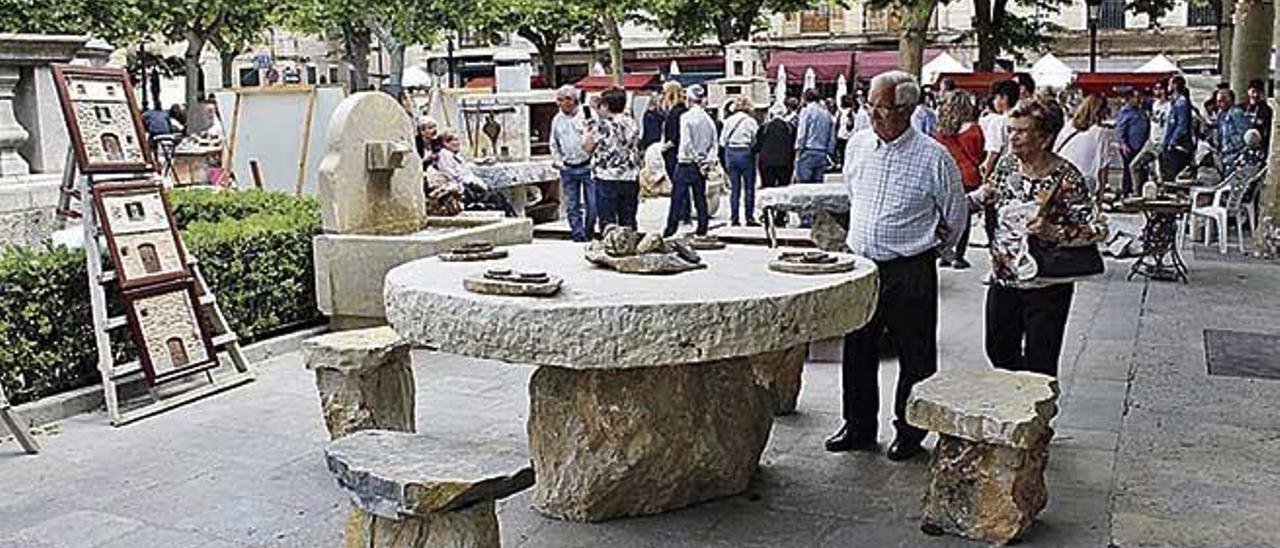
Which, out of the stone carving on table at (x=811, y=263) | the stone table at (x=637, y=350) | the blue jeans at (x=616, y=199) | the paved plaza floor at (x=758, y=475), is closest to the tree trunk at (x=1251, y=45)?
the blue jeans at (x=616, y=199)

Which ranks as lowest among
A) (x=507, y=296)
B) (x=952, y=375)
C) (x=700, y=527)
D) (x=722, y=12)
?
(x=700, y=527)

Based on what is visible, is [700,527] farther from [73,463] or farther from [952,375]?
[73,463]

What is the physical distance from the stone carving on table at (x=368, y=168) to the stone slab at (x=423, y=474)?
13.2 ft

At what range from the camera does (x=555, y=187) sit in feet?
45.6

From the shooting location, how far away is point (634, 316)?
3.87m

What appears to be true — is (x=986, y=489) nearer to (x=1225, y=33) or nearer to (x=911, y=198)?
(x=911, y=198)

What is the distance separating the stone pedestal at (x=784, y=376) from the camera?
5.70 meters

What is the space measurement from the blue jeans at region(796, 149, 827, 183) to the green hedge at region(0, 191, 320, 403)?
20.4 feet

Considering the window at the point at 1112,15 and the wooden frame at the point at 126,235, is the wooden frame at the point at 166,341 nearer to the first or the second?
the wooden frame at the point at 126,235

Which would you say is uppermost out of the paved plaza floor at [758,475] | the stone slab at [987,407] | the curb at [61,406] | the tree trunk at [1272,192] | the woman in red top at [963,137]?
the woman in red top at [963,137]

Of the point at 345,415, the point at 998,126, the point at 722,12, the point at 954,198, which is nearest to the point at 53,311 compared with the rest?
the point at 345,415

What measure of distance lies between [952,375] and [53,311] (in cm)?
414

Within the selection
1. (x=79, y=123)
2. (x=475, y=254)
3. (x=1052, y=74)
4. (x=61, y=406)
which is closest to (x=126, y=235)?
(x=79, y=123)

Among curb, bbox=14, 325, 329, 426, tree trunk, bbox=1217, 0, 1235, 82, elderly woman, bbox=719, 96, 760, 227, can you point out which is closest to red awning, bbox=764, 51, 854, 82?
tree trunk, bbox=1217, 0, 1235, 82
